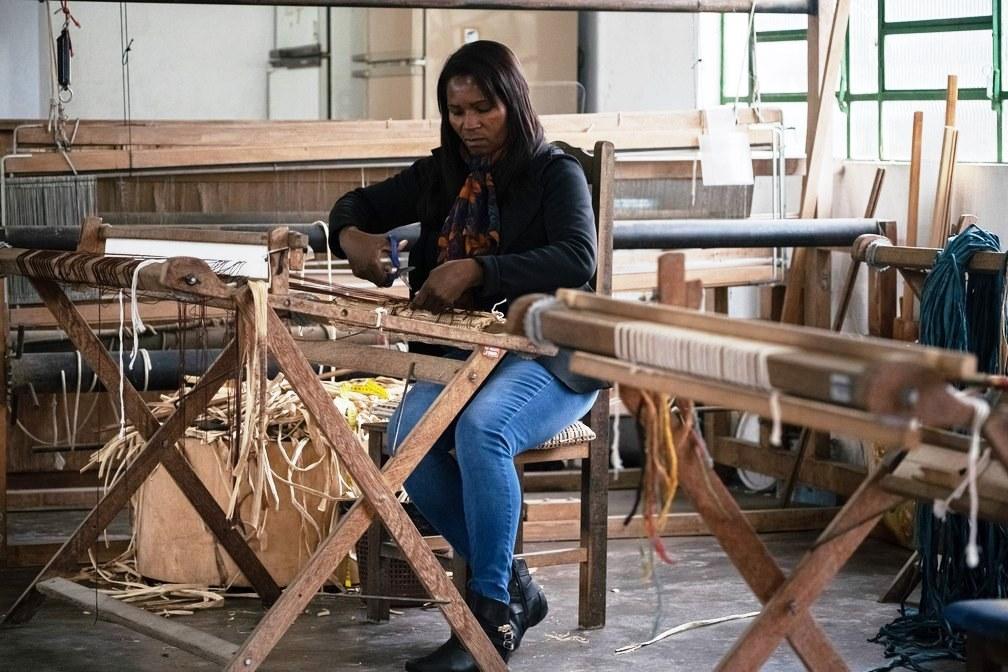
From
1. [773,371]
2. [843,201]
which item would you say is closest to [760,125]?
[843,201]

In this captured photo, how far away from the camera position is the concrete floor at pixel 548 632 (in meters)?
3.39

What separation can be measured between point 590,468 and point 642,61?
10.3 ft

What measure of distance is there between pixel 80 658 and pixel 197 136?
2197 millimetres

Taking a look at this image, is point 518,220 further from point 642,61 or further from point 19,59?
point 19,59

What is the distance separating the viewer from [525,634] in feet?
11.9

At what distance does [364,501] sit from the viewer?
3.02 metres

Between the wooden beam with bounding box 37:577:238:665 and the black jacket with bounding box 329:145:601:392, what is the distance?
0.90 metres

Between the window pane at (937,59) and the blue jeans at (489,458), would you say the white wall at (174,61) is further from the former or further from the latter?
the blue jeans at (489,458)

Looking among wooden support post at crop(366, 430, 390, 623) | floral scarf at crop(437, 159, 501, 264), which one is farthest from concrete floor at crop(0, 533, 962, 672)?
floral scarf at crop(437, 159, 501, 264)

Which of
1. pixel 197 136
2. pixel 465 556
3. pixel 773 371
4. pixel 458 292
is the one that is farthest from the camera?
pixel 197 136

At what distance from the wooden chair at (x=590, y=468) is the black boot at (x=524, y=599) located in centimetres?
9

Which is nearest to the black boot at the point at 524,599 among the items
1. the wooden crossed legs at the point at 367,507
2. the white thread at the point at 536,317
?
the wooden crossed legs at the point at 367,507

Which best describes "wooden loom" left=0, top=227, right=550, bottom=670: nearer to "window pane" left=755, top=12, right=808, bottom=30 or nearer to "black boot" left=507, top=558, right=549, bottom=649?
"black boot" left=507, top=558, right=549, bottom=649

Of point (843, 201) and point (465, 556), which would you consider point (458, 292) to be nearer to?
point (465, 556)
